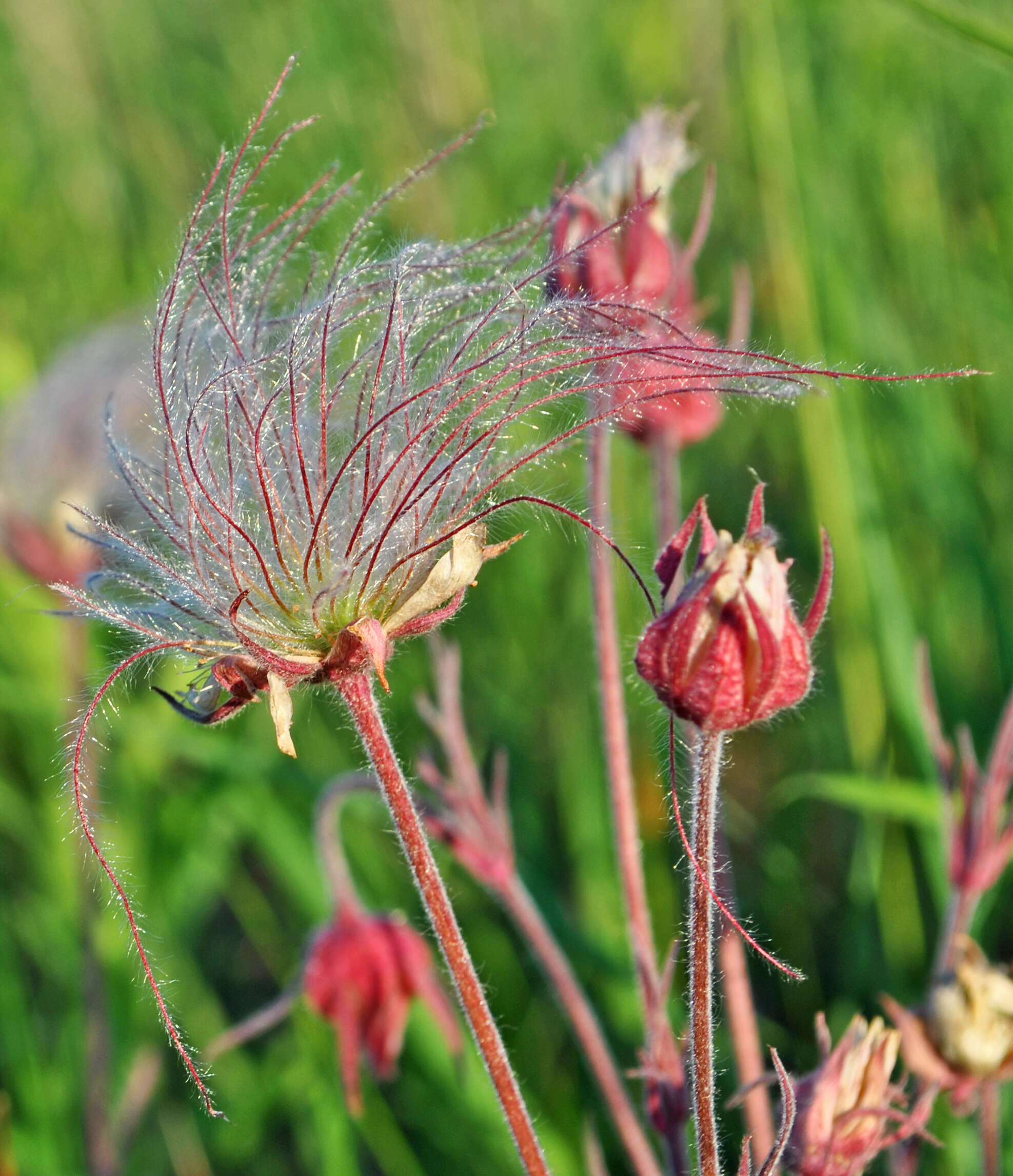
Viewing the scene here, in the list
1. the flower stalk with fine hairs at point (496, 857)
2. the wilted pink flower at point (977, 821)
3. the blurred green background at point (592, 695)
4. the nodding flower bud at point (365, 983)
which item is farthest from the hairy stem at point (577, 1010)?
the wilted pink flower at point (977, 821)

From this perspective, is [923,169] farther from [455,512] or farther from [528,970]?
[455,512]

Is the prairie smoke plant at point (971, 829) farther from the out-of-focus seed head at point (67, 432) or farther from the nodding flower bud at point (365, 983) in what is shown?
the out-of-focus seed head at point (67, 432)

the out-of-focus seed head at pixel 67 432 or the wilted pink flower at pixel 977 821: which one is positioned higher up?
the out-of-focus seed head at pixel 67 432

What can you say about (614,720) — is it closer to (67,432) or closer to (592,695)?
(592,695)

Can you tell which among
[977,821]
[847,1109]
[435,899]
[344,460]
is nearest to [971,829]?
[977,821]

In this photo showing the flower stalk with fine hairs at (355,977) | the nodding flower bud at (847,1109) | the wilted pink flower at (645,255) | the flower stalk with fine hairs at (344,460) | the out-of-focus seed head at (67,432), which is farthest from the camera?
the out-of-focus seed head at (67,432)

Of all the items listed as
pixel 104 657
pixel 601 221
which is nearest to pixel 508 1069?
pixel 601 221
